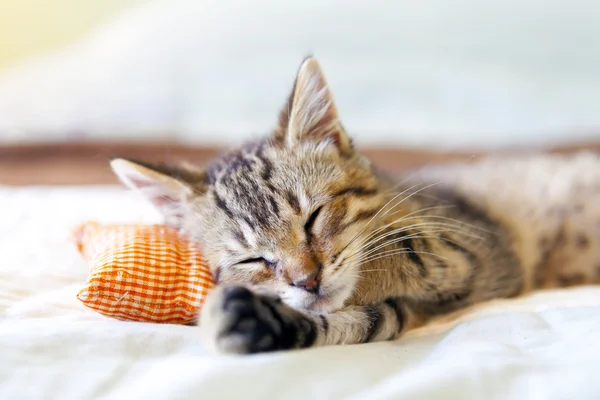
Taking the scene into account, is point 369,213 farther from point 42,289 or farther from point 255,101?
Result: point 255,101

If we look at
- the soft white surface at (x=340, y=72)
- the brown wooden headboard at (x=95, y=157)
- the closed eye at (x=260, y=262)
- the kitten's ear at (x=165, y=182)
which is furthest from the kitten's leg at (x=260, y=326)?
the soft white surface at (x=340, y=72)

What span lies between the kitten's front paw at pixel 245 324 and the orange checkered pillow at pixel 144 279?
0.67 feet

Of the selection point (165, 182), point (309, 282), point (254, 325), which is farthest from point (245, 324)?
point (165, 182)

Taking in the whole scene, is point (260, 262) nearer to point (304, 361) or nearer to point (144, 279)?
point (144, 279)

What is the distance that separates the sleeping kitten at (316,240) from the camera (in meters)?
0.88

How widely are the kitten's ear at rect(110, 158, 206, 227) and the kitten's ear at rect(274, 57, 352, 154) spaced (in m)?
0.25

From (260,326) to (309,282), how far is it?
0.22m

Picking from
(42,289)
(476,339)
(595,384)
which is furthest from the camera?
(42,289)

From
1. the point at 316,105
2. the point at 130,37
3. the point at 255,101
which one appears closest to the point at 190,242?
the point at 316,105

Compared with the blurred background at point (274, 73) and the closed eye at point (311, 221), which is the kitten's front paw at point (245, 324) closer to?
the closed eye at point (311, 221)

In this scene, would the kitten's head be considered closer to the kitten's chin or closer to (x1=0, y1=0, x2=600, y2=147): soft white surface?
the kitten's chin

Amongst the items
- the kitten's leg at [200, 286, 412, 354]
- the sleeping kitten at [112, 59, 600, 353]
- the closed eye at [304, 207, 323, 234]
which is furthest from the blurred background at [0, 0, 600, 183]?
the kitten's leg at [200, 286, 412, 354]

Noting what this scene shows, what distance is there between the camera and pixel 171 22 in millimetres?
2506

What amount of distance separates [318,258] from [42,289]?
68 centimetres
